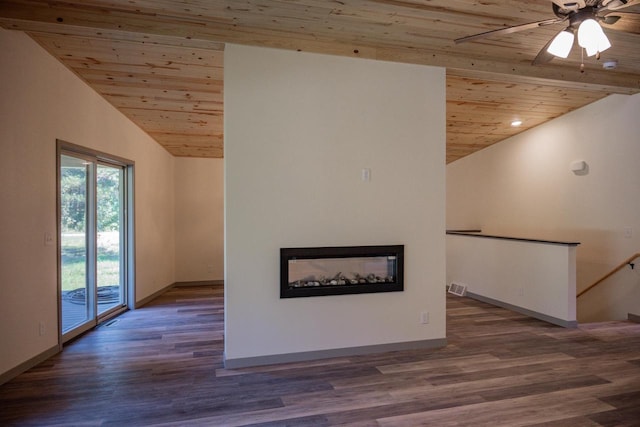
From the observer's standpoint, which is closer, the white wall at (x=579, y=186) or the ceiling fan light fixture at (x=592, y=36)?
the ceiling fan light fixture at (x=592, y=36)

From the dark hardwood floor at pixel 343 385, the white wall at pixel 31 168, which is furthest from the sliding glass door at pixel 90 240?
the dark hardwood floor at pixel 343 385

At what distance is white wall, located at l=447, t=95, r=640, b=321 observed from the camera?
488cm

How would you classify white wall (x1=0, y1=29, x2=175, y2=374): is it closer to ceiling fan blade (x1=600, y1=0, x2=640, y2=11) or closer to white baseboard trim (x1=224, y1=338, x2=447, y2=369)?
white baseboard trim (x1=224, y1=338, x2=447, y2=369)

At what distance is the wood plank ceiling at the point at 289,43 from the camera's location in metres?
3.08

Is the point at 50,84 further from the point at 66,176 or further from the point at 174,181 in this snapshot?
the point at 174,181

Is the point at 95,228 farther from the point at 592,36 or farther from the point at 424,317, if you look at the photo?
the point at 592,36

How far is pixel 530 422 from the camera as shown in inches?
95.3

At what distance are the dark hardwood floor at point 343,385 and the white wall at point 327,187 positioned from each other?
347mm

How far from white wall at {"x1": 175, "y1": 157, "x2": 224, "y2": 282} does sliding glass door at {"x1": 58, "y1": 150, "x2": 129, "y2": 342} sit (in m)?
1.66

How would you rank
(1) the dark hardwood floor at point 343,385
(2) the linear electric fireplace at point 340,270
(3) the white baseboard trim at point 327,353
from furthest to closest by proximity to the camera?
(2) the linear electric fireplace at point 340,270 → (3) the white baseboard trim at point 327,353 → (1) the dark hardwood floor at point 343,385

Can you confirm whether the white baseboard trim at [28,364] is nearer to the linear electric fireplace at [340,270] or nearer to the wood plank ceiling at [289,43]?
the linear electric fireplace at [340,270]

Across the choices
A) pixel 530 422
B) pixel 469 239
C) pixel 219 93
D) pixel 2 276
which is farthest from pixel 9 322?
pixel 469 239

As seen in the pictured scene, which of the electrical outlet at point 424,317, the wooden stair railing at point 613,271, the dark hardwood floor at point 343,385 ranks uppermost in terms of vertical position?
the wooden stair railing at point 613,271

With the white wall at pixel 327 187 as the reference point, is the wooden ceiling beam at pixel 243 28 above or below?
above
